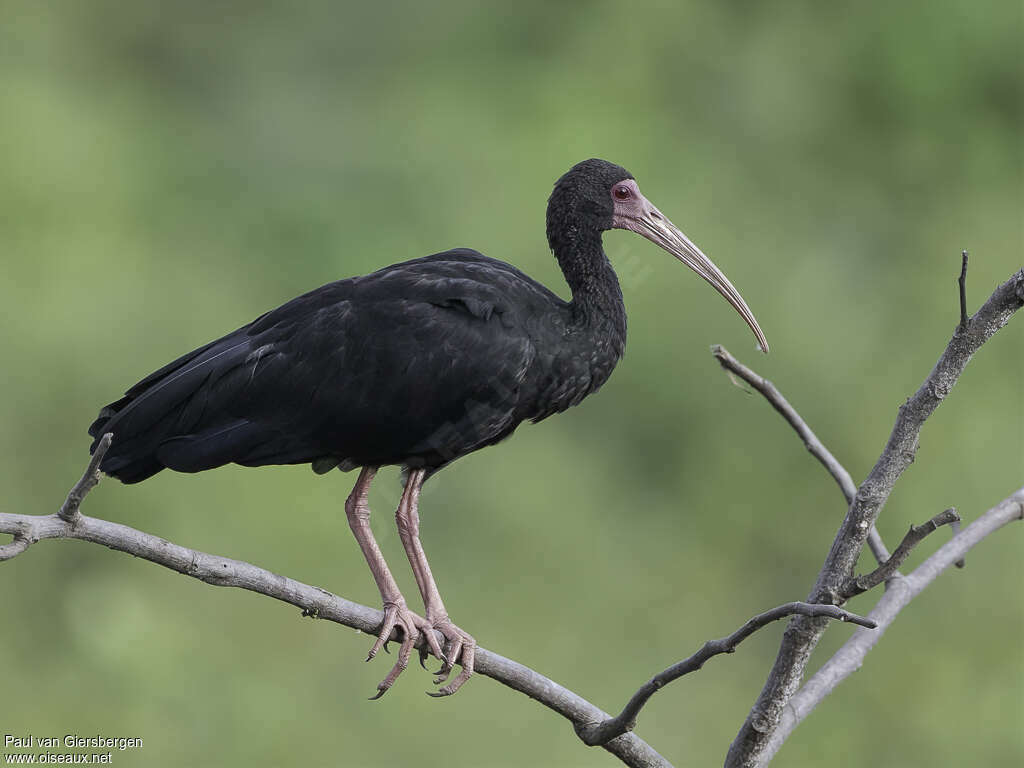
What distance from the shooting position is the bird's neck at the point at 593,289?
489 cm

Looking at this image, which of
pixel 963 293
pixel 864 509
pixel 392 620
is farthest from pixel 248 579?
pixel 963 293

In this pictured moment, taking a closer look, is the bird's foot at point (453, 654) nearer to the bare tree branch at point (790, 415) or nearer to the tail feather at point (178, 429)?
the tail feather at point (178, 429)

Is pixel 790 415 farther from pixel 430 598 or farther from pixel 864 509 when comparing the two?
pixel 430 598

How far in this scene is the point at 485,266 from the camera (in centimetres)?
490

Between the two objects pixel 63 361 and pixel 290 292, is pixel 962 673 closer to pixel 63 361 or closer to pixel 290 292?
pixel 290 292

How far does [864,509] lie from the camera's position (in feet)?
12.4

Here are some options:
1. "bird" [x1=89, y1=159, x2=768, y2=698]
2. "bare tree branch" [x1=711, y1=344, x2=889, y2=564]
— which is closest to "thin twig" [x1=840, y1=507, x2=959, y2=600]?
"bare tree branch" [x1=711, y1=344, x2=889, y2=564]

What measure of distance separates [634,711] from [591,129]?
11530 mm

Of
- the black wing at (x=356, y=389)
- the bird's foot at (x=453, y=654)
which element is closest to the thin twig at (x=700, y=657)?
the bird's foot at (x=453, y=654)

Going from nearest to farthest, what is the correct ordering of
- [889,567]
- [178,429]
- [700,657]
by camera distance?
1. [700,657]
2. [889,567]
3. [178,429]

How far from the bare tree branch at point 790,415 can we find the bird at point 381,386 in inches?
12.1

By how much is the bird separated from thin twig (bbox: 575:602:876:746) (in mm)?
610

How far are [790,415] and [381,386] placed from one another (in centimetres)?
135

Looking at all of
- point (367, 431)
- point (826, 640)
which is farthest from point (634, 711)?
point (826, 640)
